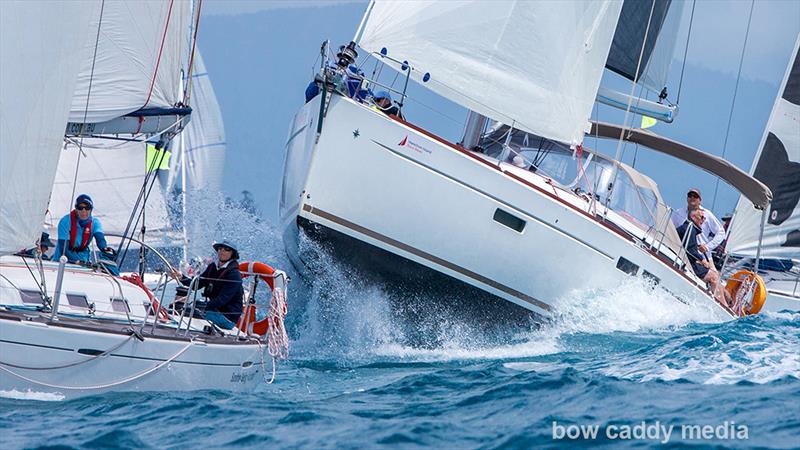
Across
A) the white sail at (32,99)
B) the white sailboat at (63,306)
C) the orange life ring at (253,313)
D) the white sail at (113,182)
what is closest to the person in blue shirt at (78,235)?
the white sailboat at (63,306)

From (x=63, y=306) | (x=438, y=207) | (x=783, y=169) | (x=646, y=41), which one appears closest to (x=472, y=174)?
(x=438, y=207)

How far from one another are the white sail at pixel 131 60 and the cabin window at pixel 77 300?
7.56ft

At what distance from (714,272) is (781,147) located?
6.54m

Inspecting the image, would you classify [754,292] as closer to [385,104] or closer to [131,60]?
[385,104]

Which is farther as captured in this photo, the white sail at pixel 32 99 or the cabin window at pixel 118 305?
the cabin window at pixel 118 305

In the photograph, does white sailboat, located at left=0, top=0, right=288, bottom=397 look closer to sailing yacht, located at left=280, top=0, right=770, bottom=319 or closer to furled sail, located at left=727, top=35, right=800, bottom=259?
sailing yacht, located at left=280, top=0, right=770, bottom=319

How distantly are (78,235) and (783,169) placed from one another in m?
13.4

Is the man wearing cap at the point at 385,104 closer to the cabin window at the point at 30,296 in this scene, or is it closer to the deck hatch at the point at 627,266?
the deck hatch at the point at 627,266

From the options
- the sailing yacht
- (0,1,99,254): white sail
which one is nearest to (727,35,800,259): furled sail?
the sailing yacht

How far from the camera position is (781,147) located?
67.6 feet

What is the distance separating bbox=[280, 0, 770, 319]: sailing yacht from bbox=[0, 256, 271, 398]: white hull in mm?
2467

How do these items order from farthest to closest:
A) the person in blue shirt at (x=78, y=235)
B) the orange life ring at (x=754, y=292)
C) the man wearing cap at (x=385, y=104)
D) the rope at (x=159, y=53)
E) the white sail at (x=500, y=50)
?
the orange life ring at (x=754, y=292) → the man wearing cap at (x=385, y=104) → the white sail at (x=500, y=50) → the rope at (x=159, y=53) → the person in blue shirt at (x=78, y=235)

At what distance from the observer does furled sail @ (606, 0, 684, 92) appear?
52.1ft

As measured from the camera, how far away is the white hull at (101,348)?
8.25 metres
